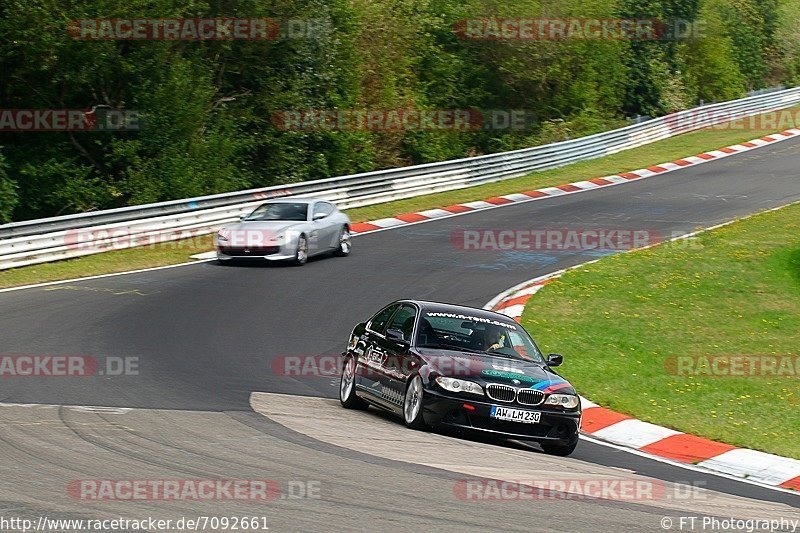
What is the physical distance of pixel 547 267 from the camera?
2312 cm

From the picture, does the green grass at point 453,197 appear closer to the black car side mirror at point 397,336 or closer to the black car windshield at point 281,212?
the black car windshield at point 281,212

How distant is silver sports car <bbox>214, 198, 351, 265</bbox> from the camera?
22.2 m

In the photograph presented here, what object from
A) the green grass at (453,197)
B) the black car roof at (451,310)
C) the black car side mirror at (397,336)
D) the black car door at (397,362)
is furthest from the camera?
the green grass at (453,197)

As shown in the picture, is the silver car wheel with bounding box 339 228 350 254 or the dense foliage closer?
the silver car wheel with bounding box 339 228 350 254

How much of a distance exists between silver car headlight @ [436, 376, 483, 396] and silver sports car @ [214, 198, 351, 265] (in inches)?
465

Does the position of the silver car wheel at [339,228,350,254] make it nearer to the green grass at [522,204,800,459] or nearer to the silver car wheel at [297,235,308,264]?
the silver car wheel at [297,235,308,264]

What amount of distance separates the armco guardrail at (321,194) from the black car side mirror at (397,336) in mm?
11536

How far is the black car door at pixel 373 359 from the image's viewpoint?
11.8m

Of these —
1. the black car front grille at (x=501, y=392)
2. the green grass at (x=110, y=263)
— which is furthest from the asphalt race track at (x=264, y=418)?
the green grass at (x=110, y=263)

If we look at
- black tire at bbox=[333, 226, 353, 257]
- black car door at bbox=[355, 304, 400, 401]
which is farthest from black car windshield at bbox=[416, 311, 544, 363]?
black tire at bbox=[333, 226, 353, 257]

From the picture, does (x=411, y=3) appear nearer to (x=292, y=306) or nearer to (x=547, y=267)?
(x=547, y=267)

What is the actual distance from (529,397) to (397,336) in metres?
1.49

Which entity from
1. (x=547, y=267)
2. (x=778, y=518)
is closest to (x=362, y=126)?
(x=547, y=267)

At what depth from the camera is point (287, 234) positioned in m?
22.4
